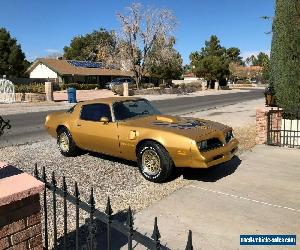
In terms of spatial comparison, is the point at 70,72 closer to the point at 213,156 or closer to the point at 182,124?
the point at 182,124

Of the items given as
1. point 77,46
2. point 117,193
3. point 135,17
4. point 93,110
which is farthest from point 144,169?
point 77,46

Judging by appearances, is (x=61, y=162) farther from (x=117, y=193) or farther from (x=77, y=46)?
(x=77, y=46)

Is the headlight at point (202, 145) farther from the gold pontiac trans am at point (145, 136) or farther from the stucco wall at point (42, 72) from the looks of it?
the stucco wall at point (42, 72)

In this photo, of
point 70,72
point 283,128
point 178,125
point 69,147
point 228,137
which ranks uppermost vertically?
point 70,72

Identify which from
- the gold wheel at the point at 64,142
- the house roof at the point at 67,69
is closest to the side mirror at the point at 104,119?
the gold wheel at the point at 64,142

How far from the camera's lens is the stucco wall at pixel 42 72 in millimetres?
59250

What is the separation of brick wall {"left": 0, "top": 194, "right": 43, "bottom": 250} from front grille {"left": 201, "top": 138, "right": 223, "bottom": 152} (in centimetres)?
409

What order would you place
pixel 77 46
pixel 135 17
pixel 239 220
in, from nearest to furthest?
1. pixel 239 220
2. pixel 135 17
3. pixel 77 46

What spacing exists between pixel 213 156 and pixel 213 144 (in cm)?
32

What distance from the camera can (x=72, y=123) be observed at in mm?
8695

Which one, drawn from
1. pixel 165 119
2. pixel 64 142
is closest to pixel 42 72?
pixel 64 142

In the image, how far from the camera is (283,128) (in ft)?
33.6

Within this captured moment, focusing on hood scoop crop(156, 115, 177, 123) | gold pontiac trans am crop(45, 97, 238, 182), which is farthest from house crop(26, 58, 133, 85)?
hood scoop crop(156, 115, 177, 123)

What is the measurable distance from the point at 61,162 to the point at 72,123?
38.6 inches
